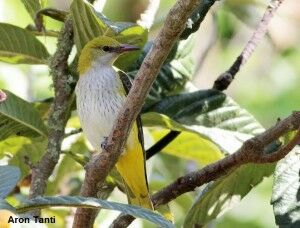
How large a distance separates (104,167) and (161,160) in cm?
181

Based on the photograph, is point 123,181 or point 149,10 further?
point 123,181

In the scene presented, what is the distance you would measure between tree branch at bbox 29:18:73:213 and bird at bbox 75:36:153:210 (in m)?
0.33

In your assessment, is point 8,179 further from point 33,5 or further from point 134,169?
point 134,169

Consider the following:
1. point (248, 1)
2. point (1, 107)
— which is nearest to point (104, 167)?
point (1, 107)

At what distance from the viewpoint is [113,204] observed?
77.2 inches

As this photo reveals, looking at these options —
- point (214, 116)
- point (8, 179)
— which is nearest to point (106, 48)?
point (214, 116)

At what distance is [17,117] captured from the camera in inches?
115

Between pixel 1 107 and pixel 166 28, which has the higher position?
pixel 166 28

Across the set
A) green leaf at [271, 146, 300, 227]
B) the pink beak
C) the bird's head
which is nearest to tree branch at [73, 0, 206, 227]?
green leaf at [271, 146, 300, 227]

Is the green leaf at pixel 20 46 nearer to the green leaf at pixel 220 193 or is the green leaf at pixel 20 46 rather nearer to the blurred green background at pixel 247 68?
the blurred green background at pixel 247 68

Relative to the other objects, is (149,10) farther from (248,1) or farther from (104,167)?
(104,167)

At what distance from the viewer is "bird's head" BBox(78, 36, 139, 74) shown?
344cm

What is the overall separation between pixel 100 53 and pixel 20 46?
749 millimetres

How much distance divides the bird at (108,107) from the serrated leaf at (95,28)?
0.87 feet
